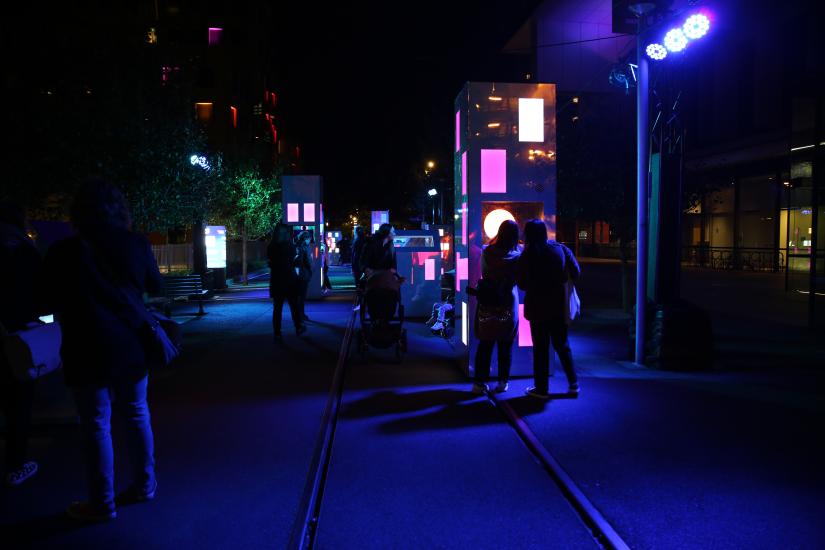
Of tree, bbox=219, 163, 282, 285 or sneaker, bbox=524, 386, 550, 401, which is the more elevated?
tree, bbox=219, 163, 282, 285

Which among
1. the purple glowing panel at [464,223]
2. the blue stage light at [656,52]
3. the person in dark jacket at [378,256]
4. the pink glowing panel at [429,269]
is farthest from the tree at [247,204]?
the blue stage light at [656,52]

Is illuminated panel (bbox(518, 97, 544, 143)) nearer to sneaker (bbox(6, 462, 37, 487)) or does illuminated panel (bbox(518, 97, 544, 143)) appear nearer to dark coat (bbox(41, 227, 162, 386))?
dark coat (bbox(41, 227, 162, 386))

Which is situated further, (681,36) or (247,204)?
(247,204)

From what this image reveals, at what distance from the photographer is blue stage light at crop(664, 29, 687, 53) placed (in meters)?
7.93

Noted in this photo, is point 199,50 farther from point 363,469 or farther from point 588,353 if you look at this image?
point 363,469

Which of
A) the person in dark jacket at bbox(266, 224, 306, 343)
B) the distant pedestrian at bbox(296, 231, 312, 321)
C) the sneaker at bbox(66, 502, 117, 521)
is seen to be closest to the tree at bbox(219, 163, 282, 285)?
the distant pedestrian at bbox(296, 231, 312, 321)

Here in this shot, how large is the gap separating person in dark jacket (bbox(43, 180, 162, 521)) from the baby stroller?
511cm

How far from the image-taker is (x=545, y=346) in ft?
22.1

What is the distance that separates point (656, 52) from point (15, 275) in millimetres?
7525

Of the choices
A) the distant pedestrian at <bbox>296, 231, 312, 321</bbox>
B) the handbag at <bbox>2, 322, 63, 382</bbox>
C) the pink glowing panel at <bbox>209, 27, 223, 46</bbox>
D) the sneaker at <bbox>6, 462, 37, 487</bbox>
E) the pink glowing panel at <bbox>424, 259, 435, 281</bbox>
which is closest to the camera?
the handbag at <bbox>2, 322, 63, 382</bbox>

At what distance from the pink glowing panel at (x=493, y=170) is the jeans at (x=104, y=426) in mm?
4810

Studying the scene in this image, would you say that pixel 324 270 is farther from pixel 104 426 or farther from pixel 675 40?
pixel 104 426

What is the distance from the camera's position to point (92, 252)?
3711 mm

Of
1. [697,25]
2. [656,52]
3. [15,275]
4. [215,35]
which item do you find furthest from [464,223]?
[215,35]
